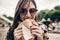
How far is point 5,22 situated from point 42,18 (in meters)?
0.31

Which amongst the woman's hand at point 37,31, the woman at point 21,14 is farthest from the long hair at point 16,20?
the woman's hand at point 37,31

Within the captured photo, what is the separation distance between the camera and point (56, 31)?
5.95 feet

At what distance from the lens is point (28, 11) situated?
1840mm

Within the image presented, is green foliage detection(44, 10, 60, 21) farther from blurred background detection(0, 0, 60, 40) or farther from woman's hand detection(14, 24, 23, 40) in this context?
woman's hand detection(14, 24, 23, 40)

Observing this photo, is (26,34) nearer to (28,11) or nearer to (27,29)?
(27,29)

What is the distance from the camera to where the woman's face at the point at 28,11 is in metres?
1.84

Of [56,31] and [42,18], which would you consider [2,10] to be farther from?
[56,31]

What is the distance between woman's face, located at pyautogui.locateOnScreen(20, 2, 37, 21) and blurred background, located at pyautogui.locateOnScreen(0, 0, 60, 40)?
0.14ft

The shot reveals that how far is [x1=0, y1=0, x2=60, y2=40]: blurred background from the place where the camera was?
5.99 feet

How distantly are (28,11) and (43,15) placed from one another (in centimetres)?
13

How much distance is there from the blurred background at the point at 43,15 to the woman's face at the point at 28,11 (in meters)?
0.04

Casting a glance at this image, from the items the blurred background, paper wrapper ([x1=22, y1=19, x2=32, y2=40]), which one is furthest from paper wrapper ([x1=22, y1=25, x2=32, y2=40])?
the blurred background

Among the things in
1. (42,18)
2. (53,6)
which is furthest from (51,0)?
(42,18)

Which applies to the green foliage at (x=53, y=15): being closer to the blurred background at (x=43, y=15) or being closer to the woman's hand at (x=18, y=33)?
the blurred background at (x=43, y=15)
